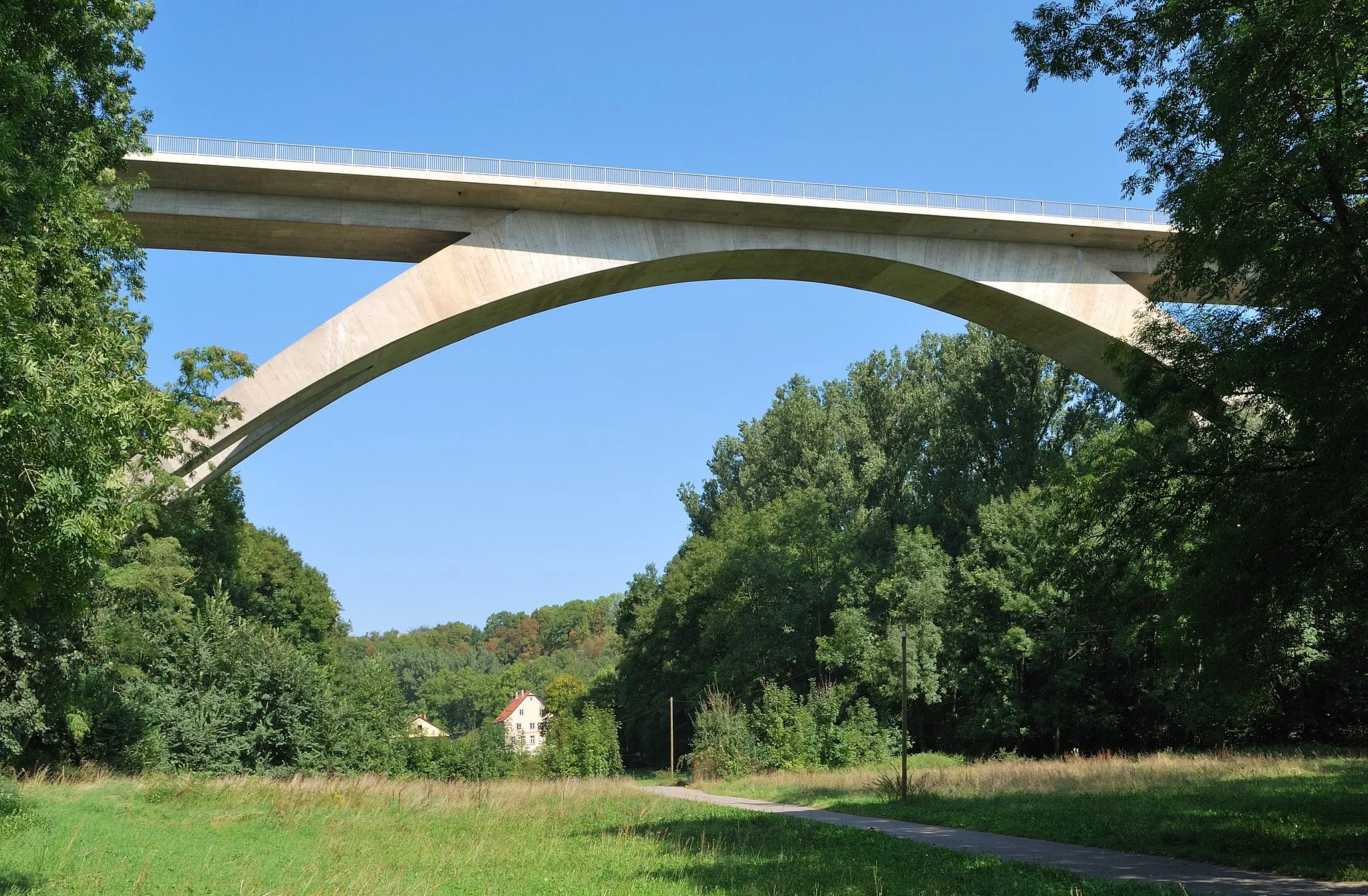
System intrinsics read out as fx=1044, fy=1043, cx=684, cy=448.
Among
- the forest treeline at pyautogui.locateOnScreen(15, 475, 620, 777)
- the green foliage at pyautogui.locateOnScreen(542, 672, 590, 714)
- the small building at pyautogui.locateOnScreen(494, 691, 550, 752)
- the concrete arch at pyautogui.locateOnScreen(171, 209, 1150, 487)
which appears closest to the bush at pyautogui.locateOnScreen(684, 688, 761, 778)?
the forest treeline at pyautogui.locateOnScreen(15, 475, 620, 777)

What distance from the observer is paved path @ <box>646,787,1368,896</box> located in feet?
25.2

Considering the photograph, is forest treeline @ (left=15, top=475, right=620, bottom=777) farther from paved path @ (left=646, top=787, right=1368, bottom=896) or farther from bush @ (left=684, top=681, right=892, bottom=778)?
paved path @ (left=646, top=787, right=1368, bottom=896)

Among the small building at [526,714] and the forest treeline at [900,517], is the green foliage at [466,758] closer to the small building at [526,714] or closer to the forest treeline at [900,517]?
the forest treeline at [900,517]

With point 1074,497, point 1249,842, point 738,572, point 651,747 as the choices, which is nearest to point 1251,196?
point 1074,497

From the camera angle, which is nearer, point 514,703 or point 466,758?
point 466,758

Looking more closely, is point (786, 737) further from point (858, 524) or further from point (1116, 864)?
point (1116, 864)

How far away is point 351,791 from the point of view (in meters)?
18.7

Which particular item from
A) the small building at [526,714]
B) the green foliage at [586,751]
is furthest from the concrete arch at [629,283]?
→ the small building at [526,714]

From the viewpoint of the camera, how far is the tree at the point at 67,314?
6934 millimetres

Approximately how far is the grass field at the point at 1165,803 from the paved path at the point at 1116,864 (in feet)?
0.89

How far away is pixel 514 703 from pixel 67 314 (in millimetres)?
82816

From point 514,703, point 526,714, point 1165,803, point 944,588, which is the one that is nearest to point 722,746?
point 944,588

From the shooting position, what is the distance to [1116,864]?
30.6ft

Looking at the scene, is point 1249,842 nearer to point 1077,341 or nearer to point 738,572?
point 1077,341
